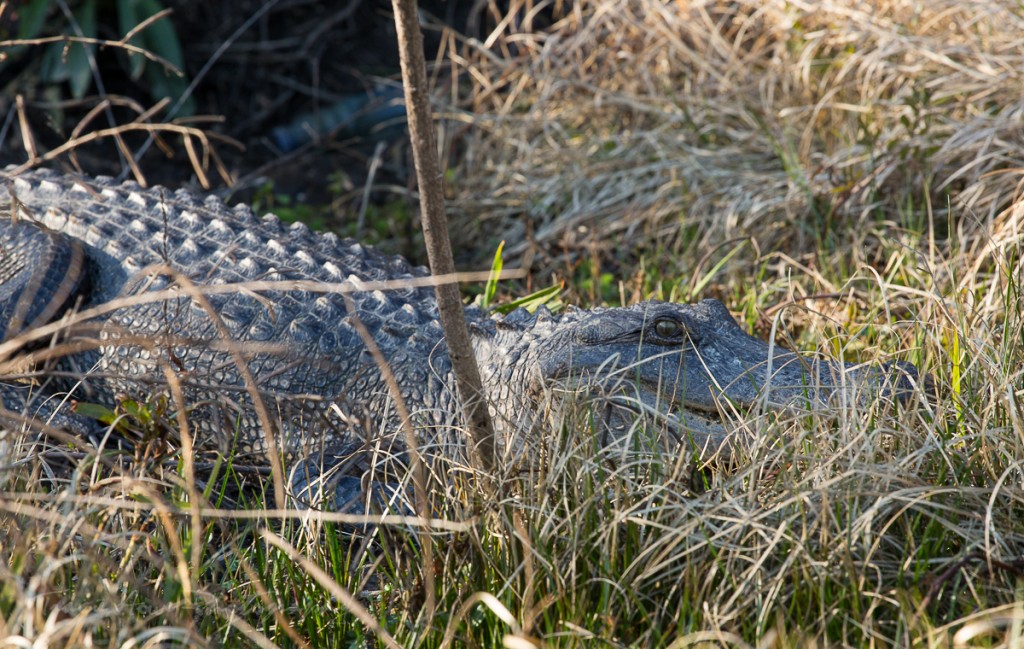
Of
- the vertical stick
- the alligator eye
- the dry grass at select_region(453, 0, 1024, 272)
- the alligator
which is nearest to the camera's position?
the vertical stick

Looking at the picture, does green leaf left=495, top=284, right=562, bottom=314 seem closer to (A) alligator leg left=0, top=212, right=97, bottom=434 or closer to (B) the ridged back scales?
(B) the ridged back scales

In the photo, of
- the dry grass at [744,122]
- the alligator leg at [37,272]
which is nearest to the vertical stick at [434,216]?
the alligator leg at [37,272]

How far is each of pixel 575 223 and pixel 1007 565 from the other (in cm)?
305

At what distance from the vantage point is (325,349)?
3.04 metres

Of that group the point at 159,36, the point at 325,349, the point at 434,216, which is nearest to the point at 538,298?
the point at 325,349

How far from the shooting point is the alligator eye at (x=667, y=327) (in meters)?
2.69

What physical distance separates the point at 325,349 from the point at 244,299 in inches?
13.2

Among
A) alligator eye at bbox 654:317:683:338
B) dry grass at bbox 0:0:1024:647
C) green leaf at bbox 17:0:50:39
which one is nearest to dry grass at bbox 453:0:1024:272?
dry grass at bbox 0:0:1024:647

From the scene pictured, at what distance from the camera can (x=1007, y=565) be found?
1818 millimetres

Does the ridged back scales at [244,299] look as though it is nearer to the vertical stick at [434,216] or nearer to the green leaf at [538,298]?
the green leaf at [538,298]

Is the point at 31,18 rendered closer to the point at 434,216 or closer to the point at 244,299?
the point at 244,299

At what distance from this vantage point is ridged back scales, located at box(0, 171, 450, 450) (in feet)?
9.90

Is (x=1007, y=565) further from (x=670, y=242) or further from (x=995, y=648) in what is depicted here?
(x=670, y=242)

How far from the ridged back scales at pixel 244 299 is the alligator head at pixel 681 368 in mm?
381
